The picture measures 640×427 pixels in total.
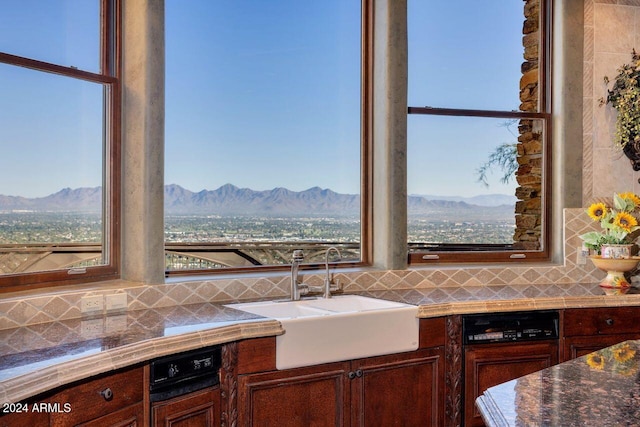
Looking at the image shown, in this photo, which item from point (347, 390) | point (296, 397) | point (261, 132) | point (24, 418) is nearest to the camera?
point (24, 418)

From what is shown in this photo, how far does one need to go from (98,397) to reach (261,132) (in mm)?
1897

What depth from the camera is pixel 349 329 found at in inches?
107

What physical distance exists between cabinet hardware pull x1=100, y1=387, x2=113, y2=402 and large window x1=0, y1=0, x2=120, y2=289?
2.91ft

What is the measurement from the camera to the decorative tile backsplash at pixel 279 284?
2.54 m

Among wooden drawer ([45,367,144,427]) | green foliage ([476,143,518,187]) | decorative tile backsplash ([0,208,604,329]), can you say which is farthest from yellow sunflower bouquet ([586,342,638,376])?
green foliage ([476,143,518,187])

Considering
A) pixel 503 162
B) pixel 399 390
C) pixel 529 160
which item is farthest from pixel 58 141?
pixel 529 160

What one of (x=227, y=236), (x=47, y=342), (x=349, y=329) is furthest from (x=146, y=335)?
(x=227, y=236)

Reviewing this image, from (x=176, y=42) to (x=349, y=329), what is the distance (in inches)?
70.2

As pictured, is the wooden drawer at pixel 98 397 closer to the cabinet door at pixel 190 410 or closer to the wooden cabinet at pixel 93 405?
the wooden cabinet at pixel 93 405

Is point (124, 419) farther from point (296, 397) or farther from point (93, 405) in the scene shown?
point (296, 397)

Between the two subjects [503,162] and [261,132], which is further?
[503,162]

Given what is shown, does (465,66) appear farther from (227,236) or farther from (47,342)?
(47,342)

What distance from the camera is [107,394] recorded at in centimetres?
201

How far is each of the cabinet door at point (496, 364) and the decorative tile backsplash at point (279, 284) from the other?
2.10 ft
